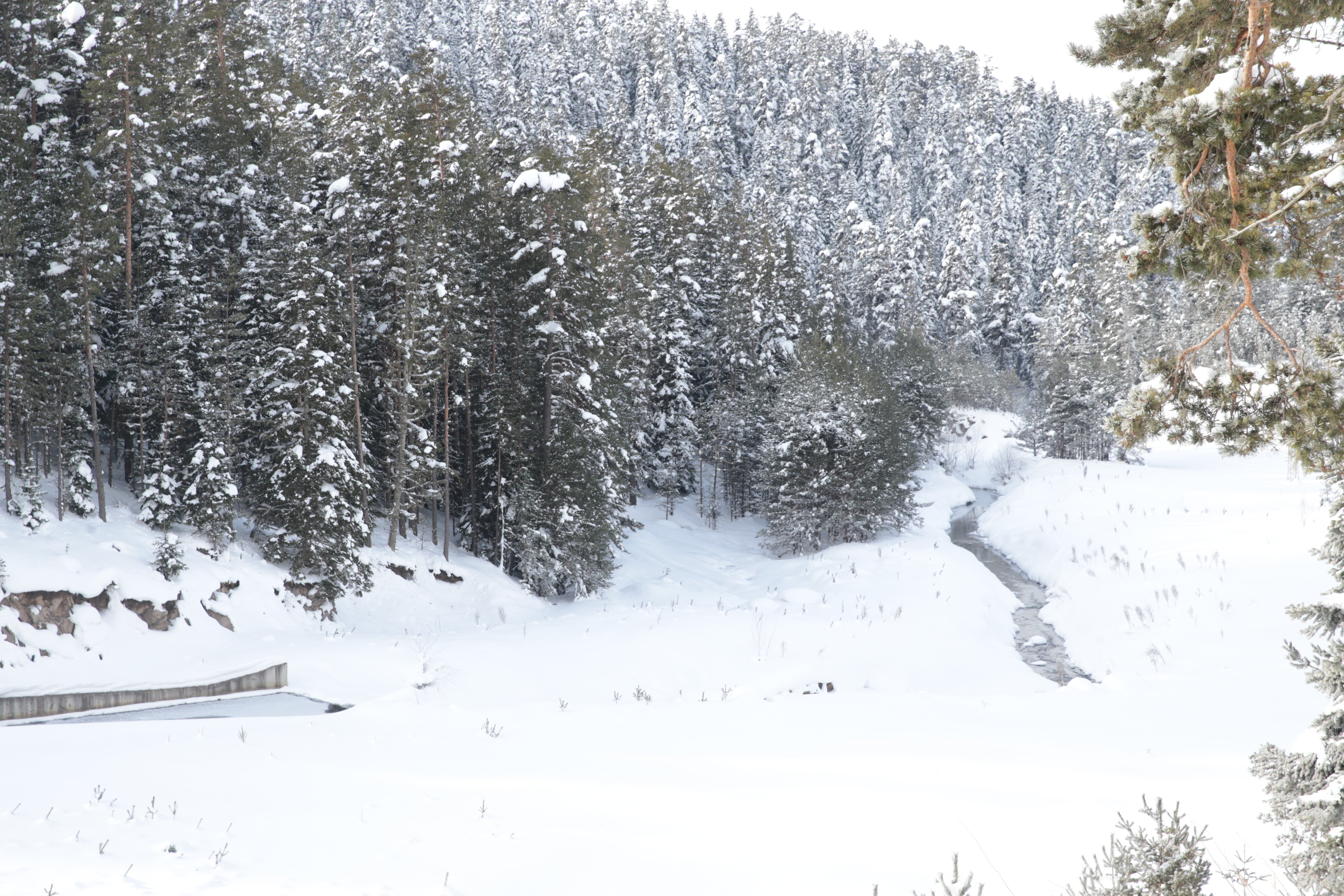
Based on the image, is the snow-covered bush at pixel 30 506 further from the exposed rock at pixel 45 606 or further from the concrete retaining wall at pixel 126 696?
the concrete retaining wall at pixel 126 696

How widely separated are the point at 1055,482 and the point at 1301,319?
5825cm

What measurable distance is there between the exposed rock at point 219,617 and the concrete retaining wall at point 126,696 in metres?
5.23

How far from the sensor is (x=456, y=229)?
23.3 meters

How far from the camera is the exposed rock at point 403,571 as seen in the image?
21000 millimetres

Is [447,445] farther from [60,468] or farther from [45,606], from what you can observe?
[45,606]

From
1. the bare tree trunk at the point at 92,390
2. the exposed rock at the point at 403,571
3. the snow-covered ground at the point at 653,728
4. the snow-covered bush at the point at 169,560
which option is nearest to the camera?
the snow-covered ground at the point at 653,728

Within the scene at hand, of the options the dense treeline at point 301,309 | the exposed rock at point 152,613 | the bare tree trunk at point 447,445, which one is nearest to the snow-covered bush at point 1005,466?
the dense treeline at point 301,309

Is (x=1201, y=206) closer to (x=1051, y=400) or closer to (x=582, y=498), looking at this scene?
(x=582, y=498)

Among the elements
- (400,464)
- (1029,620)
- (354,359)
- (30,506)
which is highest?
(354,359)

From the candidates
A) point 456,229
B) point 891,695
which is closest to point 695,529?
point 456,229

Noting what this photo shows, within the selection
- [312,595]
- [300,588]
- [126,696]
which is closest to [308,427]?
[300,588]

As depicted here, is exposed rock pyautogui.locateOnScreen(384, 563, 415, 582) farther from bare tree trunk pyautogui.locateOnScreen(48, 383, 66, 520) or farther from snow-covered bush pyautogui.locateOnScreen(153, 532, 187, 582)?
bare tree trunk pyautogui.locateOnScreen(48, 383, 66, 520)

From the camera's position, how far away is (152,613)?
15.7 m

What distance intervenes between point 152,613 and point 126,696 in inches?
216
